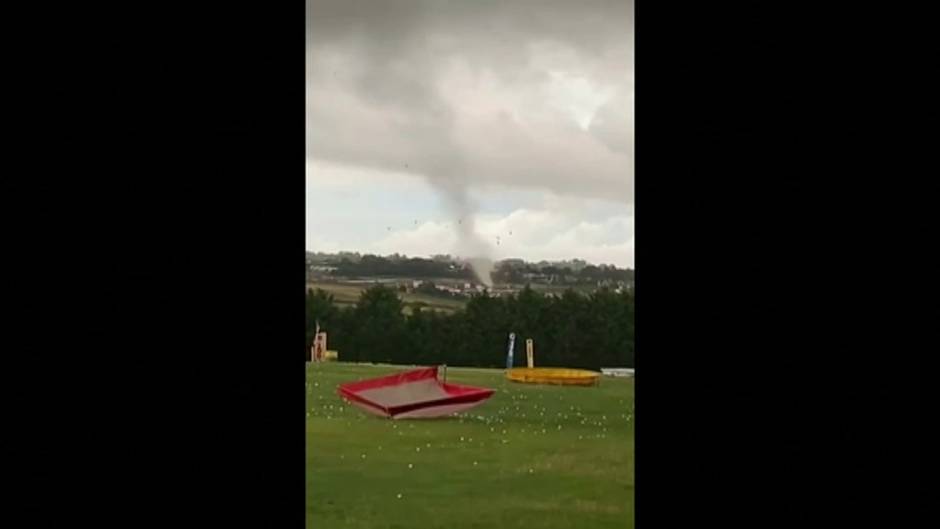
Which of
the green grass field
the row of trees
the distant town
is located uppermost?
the distant town

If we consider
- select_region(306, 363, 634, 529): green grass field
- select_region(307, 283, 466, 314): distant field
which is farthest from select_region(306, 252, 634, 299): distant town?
select_region(306, 363, 634, 529): green grass field

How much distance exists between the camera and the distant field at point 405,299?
6.18 ft

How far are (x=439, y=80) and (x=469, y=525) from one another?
94 cm

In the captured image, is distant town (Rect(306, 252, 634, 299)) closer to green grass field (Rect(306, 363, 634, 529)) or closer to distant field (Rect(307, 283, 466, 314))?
distant field (Rect(307, 283, 466, 314))

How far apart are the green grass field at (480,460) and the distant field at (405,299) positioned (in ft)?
0.48

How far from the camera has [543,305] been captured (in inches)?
74.2

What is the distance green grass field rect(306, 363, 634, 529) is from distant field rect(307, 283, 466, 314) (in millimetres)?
145

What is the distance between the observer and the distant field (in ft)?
6.18

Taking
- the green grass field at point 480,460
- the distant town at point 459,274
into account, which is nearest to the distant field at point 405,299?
the distant town at point 459,274

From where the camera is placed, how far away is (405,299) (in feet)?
6.34

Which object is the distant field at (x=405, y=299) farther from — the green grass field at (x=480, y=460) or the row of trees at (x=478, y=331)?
the green grass field at (x=480, y=460)
